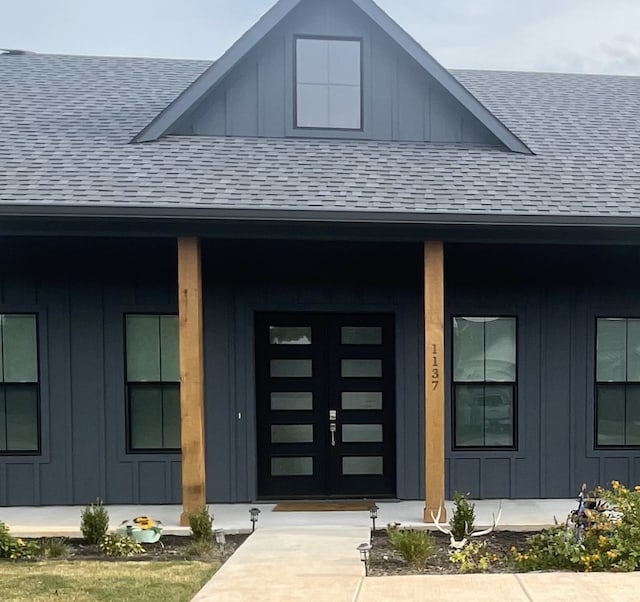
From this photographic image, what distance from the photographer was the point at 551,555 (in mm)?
5926

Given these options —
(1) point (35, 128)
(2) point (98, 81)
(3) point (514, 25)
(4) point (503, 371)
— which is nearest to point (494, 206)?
(4) point (503, 371)

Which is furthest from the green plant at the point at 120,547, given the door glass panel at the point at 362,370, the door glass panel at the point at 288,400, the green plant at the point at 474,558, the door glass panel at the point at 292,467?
the door glass panel at the point at 362,370

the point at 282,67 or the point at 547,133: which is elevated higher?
the point at 282,67

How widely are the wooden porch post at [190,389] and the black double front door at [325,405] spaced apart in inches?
57.6

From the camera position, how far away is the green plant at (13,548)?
6.23 metres

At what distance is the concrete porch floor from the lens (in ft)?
23.6

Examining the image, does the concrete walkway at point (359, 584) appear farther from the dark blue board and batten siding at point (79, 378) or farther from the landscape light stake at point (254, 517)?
the dark blue board and batten siding at point (79, 378)

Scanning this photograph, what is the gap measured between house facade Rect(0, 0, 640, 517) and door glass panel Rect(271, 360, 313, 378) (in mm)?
25

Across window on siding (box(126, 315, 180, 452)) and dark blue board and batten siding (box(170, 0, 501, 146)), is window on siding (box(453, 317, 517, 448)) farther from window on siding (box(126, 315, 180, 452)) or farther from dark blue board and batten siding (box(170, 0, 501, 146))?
window on siding (box(126, 315, 180, 452))

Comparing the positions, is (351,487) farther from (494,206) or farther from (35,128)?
(35,128)

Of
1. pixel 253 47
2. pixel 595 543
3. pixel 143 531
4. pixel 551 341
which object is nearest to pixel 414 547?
pixel 595 543

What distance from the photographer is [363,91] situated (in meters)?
8.80

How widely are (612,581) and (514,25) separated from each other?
82.0 feet

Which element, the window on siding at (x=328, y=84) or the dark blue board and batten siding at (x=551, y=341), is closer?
the dark blue board and batten siding at (x=551, y=341)
